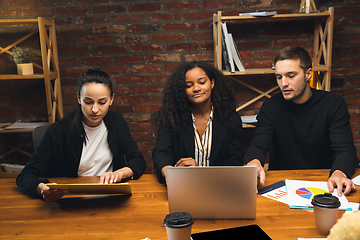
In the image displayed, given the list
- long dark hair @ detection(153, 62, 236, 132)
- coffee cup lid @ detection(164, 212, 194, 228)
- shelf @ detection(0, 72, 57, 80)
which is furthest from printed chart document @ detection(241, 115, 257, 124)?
coffee cup lid @ detection(164, 212, 194, 228)

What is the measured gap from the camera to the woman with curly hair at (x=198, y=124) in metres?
1.63

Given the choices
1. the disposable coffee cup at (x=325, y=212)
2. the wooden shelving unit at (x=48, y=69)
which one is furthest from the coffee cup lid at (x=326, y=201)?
the wooden shelving unit at (x=48, y=69)

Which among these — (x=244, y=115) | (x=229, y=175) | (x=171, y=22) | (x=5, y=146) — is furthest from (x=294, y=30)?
(x=5, y=146)

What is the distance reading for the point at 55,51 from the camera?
7.81ft

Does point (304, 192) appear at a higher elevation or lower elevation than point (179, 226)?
lower

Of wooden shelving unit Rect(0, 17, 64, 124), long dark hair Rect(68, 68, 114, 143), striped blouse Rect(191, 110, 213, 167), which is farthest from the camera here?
wooden shelving unit Rect(0, 17, 64, 124)

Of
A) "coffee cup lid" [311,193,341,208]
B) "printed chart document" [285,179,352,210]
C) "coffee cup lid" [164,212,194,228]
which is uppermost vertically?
"coffee cup lid" [164,212,194,228]

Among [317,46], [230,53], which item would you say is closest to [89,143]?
[230,53]

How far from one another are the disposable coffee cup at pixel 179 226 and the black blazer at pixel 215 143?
87cm

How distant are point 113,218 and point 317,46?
222cm

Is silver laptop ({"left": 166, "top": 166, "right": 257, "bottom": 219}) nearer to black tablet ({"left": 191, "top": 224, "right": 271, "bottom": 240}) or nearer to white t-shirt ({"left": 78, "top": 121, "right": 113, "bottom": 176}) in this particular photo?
black tablet ({"left": 191, "top": 224, "right": 271, "bottom": 240})

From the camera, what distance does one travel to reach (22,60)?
2.27 metres

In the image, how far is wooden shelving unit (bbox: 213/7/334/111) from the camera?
7.16 ft

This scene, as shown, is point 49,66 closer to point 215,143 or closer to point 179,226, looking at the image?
point 215,143
